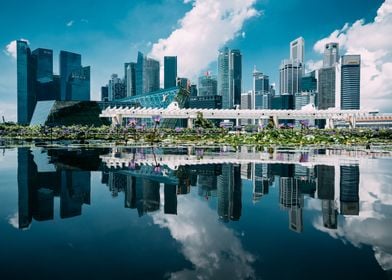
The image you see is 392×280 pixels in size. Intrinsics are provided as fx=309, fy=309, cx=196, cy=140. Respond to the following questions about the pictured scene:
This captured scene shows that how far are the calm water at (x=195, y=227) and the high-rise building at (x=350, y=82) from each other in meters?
181

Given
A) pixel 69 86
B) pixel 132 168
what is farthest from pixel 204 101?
pixel 132 168

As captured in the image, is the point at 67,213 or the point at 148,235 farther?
the point at 67,213

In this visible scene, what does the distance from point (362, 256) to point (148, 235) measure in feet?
10.6

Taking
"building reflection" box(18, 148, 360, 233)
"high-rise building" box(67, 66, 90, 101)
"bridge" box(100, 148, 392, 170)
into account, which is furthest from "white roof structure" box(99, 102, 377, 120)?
"high-rise building" box(67, 66, 90, 101)

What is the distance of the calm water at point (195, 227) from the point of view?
3936mm

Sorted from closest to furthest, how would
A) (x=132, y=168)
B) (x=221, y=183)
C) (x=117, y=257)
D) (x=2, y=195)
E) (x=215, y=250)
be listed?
(x=117, y=257), (x=215, y=250), (x=2, y=195), (x=221, y=183), (x=132, y=168)

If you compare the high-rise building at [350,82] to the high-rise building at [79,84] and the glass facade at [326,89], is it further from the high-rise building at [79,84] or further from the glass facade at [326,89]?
the high-rise building at [79,84]

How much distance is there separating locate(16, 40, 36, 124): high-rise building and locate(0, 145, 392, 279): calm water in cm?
15593

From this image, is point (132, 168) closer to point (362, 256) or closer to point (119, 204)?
point (119, 204)

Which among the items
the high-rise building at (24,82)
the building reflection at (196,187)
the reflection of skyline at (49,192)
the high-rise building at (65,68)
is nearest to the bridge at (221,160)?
the building reflection at (196,187)

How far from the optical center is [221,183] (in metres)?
9.77

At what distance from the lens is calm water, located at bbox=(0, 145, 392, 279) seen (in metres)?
3.94

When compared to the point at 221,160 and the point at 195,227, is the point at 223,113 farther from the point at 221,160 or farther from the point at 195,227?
the point at 195,227

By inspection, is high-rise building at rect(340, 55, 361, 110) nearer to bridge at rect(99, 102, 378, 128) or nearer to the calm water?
bridge at rect(99, 102, 378, 128)
